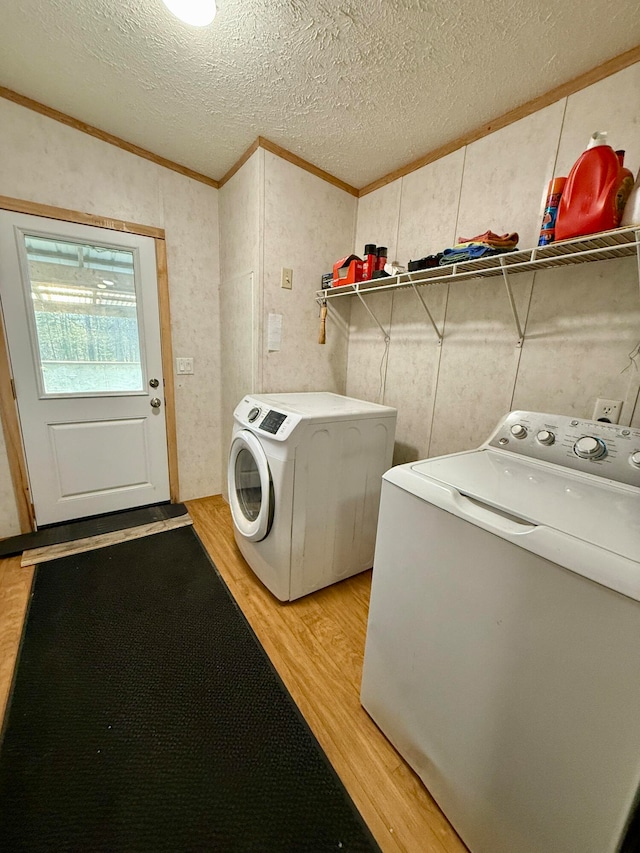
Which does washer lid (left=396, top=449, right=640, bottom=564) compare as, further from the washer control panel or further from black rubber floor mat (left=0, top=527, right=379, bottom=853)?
black rubber floor mat (left=0, top=527, right=379, bottom=853)

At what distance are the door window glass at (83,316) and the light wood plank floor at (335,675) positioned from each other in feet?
3.79

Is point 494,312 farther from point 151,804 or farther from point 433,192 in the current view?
point 151,804

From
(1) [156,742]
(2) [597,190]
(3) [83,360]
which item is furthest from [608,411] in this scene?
(3) [83,360]

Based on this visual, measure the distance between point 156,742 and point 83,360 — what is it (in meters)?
2.03

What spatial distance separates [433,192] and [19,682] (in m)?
2.94

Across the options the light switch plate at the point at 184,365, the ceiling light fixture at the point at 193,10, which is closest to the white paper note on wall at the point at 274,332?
the light switch plate at the point at 184,365

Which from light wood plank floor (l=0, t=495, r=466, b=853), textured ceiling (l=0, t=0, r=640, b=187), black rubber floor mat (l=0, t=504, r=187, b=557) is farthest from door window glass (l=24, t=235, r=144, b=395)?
light wood plank floor (l=0, t=495, r=466, b=853)

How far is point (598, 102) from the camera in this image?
1.24 meters

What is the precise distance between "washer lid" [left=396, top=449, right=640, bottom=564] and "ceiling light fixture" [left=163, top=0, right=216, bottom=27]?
1639mm

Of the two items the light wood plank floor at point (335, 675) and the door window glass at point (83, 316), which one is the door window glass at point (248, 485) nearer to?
the light wood plank floor at point (335, 675)

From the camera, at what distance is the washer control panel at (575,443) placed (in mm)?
A: 957

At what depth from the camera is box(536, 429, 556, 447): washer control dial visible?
3.69ft

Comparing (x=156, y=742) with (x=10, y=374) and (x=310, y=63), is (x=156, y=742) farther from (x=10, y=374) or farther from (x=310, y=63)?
(x=310, y=63)

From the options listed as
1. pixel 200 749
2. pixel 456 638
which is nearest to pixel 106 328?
pixel 200 749
